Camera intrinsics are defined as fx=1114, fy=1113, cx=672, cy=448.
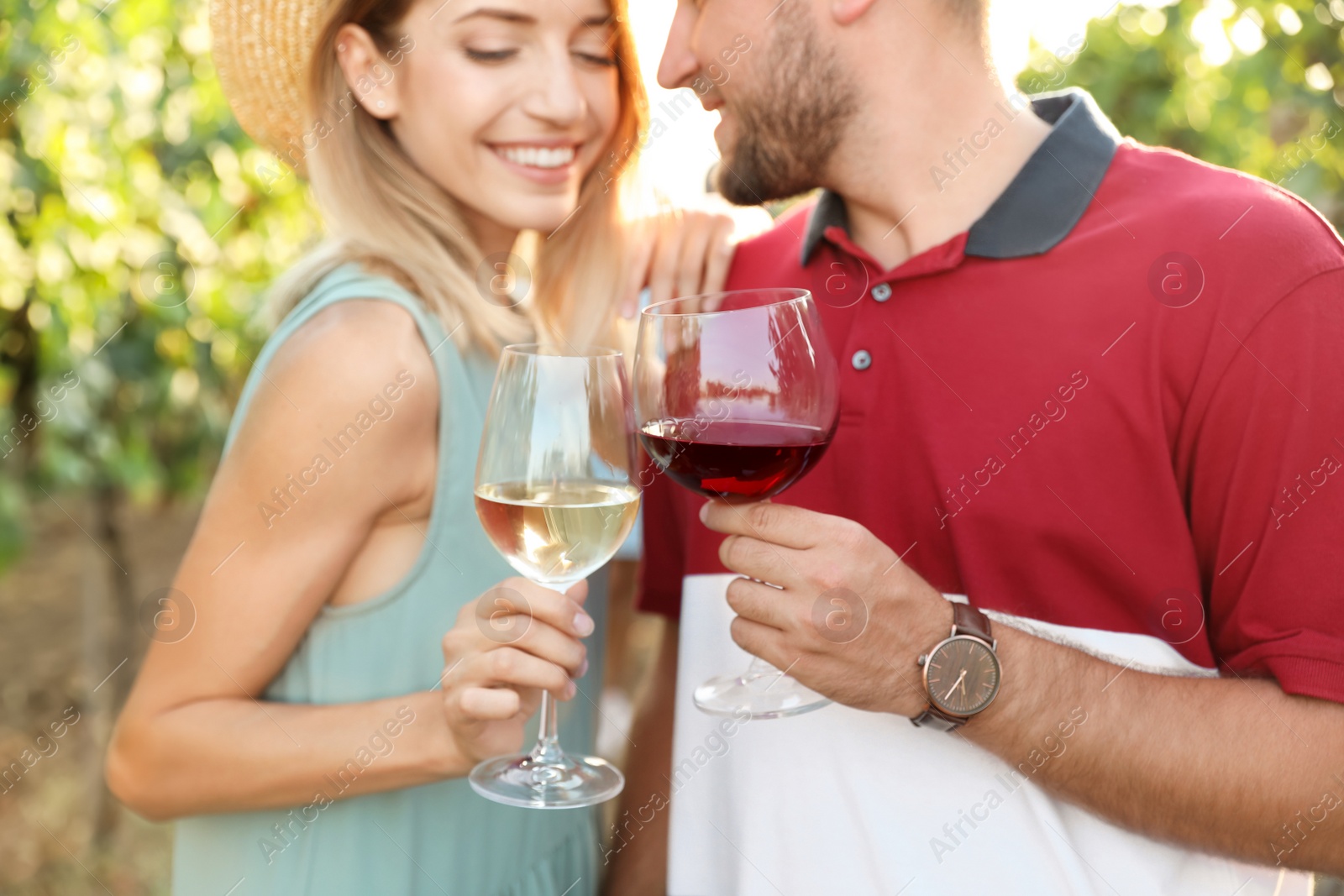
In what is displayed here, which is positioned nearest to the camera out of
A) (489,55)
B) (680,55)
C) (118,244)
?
(489,55)

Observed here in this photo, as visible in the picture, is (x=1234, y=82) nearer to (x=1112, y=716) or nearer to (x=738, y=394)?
(x=1112, y=716)

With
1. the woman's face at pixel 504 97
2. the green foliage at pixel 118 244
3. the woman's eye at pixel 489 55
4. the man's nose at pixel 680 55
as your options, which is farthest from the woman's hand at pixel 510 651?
the green foliage at pixel 118 244

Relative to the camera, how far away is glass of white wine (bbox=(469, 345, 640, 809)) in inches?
57.2

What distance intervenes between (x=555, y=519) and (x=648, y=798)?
3.72 ft

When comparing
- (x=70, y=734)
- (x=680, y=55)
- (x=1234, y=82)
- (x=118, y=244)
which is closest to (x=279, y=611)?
(x=680, y=55)

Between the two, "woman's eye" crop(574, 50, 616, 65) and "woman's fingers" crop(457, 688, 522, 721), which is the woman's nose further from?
"woman's fingers" crop(457, 688, 522, 721)

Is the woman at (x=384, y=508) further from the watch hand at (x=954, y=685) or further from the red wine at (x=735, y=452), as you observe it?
the watch hand at (x=954, y=685)

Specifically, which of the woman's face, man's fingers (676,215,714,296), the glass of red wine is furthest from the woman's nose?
the glass of red wine

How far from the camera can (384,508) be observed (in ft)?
6.08

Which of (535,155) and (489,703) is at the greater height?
(535,155)

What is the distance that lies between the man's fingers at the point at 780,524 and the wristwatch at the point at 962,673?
262 mm

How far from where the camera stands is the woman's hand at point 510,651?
151 centimetres

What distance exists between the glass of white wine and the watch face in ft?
1.56

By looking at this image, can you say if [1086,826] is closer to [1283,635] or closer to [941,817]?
[941,817]
